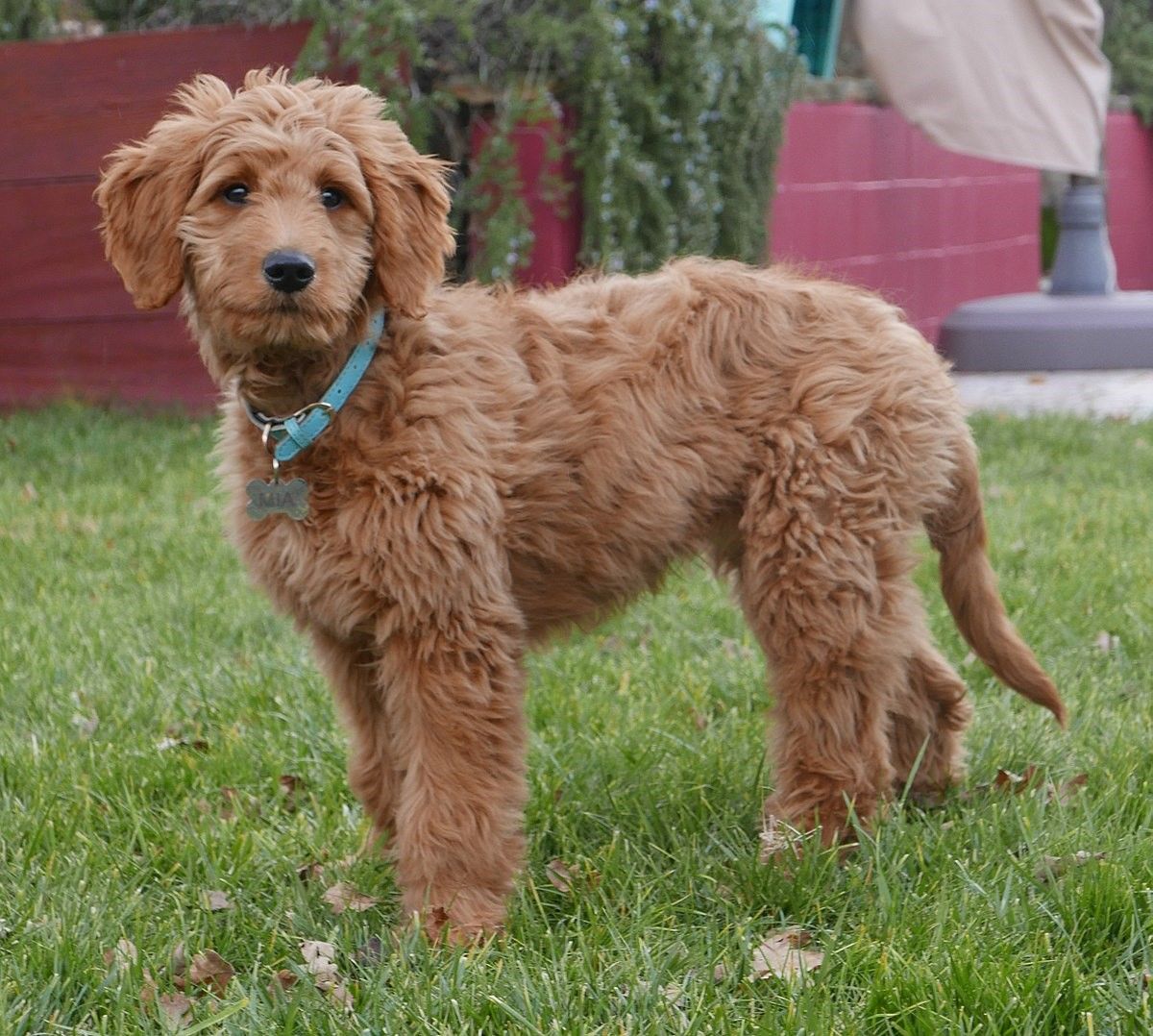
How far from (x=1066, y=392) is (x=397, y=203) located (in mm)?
8517

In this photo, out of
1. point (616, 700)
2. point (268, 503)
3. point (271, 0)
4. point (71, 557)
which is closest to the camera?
point (268, 503)

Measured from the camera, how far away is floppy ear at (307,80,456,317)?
340 centimetres

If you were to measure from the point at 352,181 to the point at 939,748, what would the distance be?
2121 mm

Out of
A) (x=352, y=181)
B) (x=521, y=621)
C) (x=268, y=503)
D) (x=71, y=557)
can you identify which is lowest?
(x=71, y=557)

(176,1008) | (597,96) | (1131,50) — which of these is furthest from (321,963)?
(1131,50)

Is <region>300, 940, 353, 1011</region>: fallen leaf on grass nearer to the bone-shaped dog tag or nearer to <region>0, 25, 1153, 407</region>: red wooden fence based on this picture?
the bone-shaped dog tag

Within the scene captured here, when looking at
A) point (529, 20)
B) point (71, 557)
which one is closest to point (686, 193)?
point (529, 20)

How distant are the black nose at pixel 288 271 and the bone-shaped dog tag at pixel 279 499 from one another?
17.2 inches

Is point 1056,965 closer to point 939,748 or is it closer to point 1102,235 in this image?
point 939,748

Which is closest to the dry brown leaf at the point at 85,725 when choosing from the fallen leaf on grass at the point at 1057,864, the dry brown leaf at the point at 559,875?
the dry brown leaf at the point at 559,875

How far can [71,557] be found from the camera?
6.41 m

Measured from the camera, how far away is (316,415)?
3.37m

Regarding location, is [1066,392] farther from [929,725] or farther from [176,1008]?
[176,1008]

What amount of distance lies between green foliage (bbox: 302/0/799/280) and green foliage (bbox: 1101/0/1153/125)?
11.7 m
